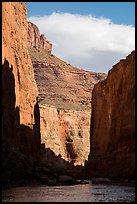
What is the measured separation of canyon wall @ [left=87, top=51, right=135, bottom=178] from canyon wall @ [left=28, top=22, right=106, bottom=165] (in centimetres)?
3305

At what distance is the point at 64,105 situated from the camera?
5468 inches

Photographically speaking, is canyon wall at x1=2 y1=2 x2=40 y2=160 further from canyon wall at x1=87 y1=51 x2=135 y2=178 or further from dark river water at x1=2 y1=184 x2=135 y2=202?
dark river water at x1=2 y1=184 x2=135 y2=202

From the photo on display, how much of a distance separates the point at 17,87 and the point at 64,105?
79.8m

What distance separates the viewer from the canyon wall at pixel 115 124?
159ft

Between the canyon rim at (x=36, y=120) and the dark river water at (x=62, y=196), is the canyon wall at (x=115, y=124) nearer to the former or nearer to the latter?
the canyon rim at (x=36, y=120)

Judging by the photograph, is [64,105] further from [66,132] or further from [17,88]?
[17,88]

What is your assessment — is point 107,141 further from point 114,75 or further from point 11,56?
point 11,56

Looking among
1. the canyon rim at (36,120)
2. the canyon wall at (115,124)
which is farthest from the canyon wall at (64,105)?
the canyon rim at (36,120)

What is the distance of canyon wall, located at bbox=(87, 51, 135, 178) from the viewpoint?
48.6 meters

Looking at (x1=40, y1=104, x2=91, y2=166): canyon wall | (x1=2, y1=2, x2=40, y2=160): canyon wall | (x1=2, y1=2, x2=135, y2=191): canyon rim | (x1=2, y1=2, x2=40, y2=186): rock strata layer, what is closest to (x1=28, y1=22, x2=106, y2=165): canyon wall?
(x1=40, y1=104, x2=91, y2=166): canyon wall

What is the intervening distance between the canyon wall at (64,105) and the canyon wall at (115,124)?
33047 millimetres

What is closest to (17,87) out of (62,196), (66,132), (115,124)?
(115,124)

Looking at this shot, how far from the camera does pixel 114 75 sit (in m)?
59.7

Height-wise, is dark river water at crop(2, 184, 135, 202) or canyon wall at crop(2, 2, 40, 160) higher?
canyon wall at crop(2, 2, 40, 160)
